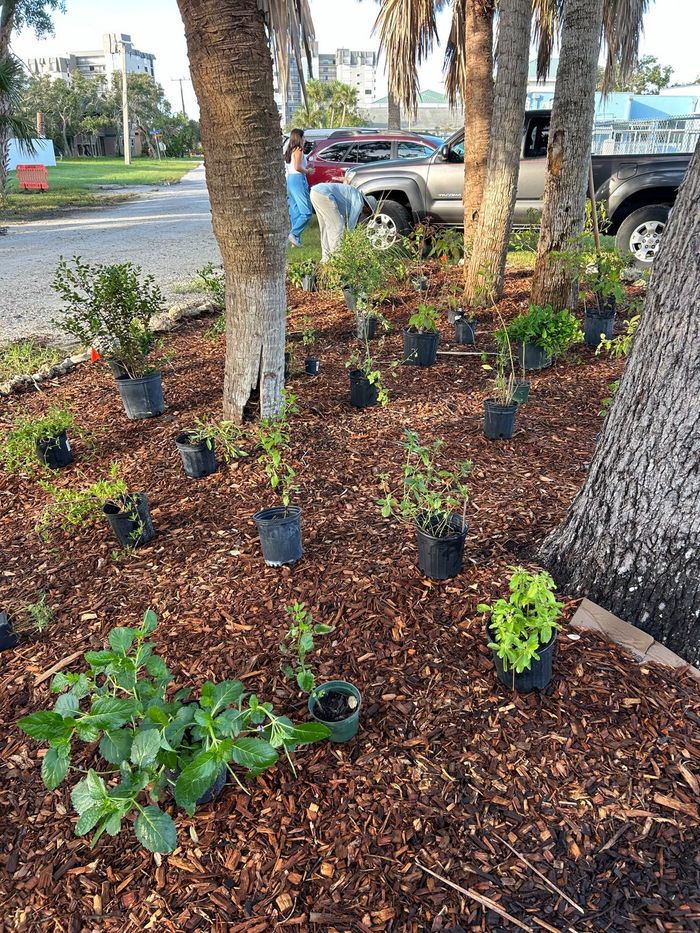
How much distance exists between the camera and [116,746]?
1.57 meters

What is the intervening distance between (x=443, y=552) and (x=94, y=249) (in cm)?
1119

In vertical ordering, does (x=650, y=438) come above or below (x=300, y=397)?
above

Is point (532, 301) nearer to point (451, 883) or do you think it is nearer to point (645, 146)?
point (451, 883)

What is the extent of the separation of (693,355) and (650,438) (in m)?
0.30

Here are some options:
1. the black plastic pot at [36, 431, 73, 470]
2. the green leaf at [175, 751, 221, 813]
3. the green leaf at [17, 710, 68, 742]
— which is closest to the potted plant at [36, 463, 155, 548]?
the black plastic pot at [36, 431, 73, 470]

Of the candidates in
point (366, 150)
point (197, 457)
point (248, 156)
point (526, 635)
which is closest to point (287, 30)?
point (248, 156)

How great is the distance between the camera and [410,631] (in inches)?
92.3

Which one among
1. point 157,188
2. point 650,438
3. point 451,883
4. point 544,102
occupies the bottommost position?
point 451,883

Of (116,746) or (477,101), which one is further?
(477,101)

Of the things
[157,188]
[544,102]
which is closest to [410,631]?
[157,188]

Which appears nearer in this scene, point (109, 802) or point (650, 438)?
point (109, 802)

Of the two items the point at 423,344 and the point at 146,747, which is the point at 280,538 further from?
the point at 423,344

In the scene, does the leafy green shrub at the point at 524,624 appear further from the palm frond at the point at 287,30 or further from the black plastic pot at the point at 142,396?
the black plastic pot at the point at 142,396

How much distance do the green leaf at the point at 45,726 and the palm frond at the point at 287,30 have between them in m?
3.12
